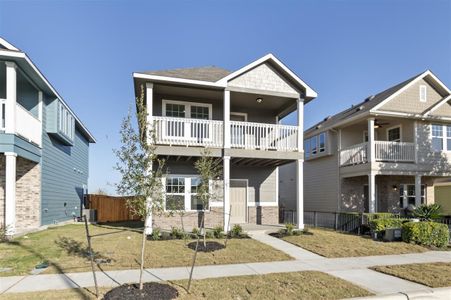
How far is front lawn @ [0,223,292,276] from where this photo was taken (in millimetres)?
7469

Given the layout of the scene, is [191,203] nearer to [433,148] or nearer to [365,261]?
[365,261]

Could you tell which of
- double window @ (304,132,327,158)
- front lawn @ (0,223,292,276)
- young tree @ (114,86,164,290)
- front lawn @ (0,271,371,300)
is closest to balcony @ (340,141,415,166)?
double window @ (304,132,327,158)

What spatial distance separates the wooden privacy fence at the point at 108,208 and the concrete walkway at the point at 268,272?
1383cm

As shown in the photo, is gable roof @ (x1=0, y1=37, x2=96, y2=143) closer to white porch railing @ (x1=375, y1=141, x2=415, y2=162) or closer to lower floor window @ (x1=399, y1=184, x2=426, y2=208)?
white porch railing @ (x1=375, y1=141, x2=415, y2=162)

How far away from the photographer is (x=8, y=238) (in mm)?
10023

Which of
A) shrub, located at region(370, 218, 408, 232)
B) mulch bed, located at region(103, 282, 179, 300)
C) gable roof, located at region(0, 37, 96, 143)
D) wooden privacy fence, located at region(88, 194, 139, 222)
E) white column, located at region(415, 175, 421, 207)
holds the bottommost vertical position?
wooden privacy fence, located at region(88, 194, 139, 222)

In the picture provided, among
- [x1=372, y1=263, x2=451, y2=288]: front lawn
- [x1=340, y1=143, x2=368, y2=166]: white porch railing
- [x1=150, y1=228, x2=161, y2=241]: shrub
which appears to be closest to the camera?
[x1=372, y1=263, x2=451, y2=288]: front lawn

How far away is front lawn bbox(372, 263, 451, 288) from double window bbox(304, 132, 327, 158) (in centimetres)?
1215

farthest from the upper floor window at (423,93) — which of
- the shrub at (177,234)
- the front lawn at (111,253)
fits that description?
the shrub at (177,234)

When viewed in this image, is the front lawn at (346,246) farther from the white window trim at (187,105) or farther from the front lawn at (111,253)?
the white window trim at (187,105)

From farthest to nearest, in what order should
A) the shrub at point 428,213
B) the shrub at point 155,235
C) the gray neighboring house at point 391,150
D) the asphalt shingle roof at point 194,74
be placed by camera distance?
1. the gray neighboring house at point 391,150
2. the shrub at point 428,213
3. the asphalt shingle roof at point 194,74
4. the shrub at point 155,235

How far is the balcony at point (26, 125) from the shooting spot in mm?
10836

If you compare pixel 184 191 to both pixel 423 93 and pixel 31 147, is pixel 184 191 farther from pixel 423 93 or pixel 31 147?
pixel 423 93

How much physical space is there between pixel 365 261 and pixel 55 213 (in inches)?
546
